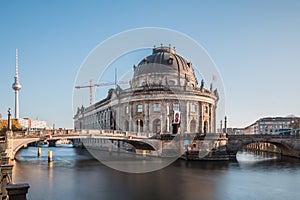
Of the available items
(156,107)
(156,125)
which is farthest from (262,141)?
(156,107)

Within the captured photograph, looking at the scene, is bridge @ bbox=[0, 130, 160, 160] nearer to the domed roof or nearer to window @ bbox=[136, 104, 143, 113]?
window @ bbox=[136, 104, 143, 113]

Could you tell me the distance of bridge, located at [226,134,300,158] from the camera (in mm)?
58594

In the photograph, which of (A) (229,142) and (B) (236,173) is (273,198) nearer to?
(B) (236,173)

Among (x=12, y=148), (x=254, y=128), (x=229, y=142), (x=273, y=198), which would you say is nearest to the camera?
(x=273, y=198)

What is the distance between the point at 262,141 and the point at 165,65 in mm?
29502

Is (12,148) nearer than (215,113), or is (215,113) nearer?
(12,148)

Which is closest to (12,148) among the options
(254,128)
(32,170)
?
(32,170)

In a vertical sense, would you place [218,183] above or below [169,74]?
below

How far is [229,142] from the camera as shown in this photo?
5869 cm

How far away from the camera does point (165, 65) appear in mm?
76875

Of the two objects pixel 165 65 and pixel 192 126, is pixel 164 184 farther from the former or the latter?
pixel 165 65

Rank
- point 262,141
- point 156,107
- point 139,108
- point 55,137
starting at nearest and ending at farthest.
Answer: point 55,137, point 262,141, point 156,107, point 139,108

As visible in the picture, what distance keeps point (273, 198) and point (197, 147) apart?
94.8ft

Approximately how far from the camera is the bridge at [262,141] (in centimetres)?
5859
